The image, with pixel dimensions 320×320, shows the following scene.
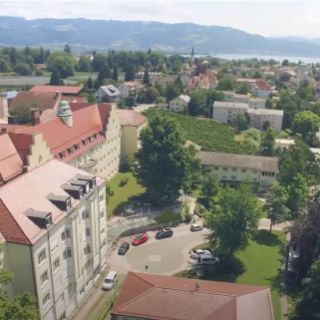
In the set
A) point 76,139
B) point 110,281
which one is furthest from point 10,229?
point 76,139

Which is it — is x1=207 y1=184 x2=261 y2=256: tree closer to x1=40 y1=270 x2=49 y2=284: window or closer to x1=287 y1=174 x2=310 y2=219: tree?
x1=287 y1=174 x2=310 y2=219: tree

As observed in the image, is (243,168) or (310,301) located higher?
(310,301)

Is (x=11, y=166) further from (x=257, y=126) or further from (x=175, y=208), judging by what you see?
(x=257, y=126)

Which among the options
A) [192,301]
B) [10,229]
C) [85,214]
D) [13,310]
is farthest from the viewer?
[85,214]

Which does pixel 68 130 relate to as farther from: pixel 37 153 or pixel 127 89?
pixel 127 89

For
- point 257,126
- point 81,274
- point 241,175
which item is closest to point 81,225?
point 81,274

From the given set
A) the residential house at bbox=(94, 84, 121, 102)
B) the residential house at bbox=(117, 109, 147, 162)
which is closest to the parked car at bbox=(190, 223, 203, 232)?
the residential house at bbox=(117, 109, 147, 162)

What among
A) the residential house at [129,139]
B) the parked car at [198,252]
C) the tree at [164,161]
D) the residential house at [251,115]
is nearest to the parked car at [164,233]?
the parked car at [198,252]

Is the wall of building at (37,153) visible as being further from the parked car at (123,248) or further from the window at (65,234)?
the parked car at (123,248)
